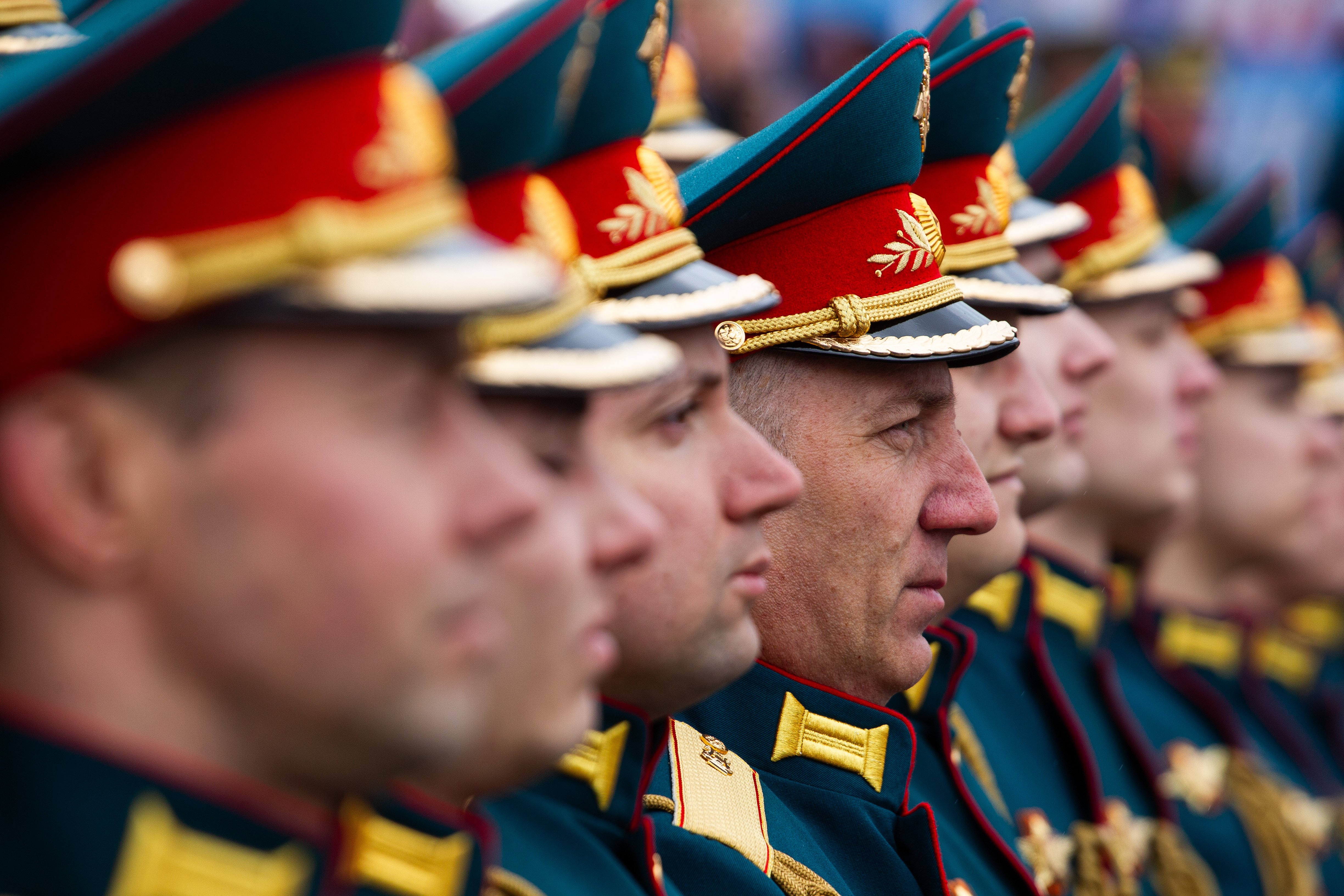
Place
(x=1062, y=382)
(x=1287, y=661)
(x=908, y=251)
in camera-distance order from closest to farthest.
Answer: (x=908, y=251)
(x=1062, y=382)
(x=1287, y=661)

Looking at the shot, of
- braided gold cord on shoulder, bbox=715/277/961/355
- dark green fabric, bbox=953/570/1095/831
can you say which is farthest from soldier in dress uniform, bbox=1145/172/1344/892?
braided gold cord on shoulder, bbox=715/277/961/355

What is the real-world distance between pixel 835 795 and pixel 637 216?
1.36 m

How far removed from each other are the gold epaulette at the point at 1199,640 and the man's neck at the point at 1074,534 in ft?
4.72

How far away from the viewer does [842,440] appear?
332cm

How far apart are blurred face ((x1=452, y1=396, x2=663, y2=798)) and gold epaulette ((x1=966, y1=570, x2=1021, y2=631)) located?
2899 millimetres

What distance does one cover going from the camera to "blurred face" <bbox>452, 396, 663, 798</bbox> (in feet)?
5.90

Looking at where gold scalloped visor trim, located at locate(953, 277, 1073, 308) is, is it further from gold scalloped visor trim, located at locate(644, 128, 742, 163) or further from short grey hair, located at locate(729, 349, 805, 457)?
gold scalloped visor trim, located at locate(644, 128, 742, 163)

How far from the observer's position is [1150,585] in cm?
686

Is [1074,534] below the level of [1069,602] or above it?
above

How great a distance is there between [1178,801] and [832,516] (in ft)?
10.1

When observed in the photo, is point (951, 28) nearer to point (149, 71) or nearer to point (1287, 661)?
point (149, 71)

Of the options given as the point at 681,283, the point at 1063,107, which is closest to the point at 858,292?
the point at 681,283

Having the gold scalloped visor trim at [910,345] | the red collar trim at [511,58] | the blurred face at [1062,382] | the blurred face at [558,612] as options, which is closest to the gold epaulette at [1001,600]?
the blurred face at [1062,382]

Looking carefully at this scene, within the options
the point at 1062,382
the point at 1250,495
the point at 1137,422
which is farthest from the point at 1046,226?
the point at 1250,495
